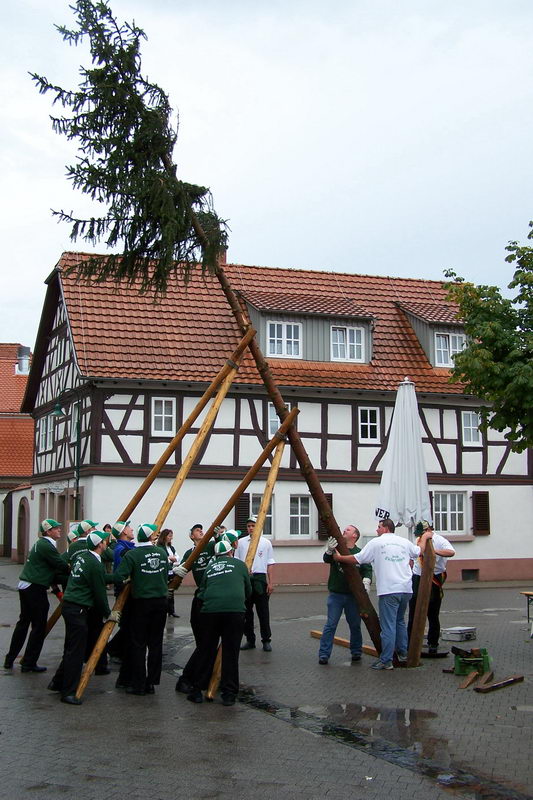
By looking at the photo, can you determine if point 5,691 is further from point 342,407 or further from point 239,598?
point 342,407

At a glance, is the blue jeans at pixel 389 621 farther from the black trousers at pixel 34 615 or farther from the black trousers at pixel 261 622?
the black trousers at pixel 34 615

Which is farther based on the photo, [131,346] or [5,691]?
[131,346]

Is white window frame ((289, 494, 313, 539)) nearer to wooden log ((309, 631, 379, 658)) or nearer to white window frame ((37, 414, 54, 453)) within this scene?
white window frame ((37, 414, 54, 453))

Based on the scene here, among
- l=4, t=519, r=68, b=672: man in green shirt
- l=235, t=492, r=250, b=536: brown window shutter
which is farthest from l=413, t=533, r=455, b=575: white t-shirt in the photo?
l=235, t=492, r=250, b=536: brown window shutter

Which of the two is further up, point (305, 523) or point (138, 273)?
point (138, 273)

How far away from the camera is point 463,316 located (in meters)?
16.8

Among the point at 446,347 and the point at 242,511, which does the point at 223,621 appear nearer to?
the point at 242,511

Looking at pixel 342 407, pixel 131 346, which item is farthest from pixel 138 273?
pixel 342 407

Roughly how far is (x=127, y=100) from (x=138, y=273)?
2149mm

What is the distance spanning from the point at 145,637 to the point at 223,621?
936 millimetres

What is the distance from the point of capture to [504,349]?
1582cm

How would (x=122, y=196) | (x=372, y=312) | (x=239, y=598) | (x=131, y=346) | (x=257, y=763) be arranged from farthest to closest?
(x=372, y=312) → (x=131, y=346) → (x=122, y=196) → (x=239, y=598) → (x=257, y=763)

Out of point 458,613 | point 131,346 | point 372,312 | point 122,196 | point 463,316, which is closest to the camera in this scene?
point 122,196

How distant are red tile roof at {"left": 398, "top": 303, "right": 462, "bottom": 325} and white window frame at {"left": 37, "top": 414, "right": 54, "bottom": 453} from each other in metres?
12.2
